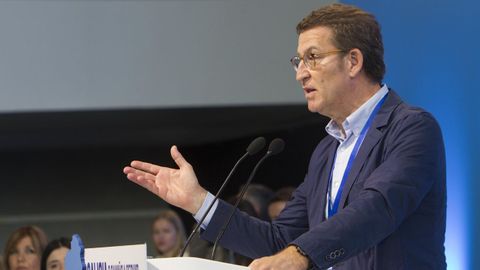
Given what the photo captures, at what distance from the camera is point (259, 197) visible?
5.95 m

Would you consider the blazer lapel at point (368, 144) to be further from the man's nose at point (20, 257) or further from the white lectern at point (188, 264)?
the man's nose at point (20, 257)

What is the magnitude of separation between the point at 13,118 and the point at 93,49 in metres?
0.68

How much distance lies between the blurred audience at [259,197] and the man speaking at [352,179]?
3.07 metres

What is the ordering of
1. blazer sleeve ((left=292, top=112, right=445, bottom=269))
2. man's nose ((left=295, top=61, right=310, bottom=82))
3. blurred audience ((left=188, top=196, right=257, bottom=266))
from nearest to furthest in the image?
1. blazer sleeve ((left=292, top=112, right=445, bottom=269))
2. man's nose ((left=295, top=61, right=310, bottom=82))
3. blurred audience ((left=188, top=196, right=257, bottom=266))

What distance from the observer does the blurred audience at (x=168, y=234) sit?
5.74 m

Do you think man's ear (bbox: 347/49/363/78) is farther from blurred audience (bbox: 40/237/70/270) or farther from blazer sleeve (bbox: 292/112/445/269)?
blurred audience (bbox: 40/237/70/270)

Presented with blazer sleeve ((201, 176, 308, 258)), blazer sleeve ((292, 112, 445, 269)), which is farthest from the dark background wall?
blazer sleeve ((292, 112, 445, 269))

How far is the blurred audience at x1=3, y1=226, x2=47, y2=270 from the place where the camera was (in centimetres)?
563

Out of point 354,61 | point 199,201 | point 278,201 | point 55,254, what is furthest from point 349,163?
point 55,254

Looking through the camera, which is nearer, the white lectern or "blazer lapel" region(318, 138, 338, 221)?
the white lectern

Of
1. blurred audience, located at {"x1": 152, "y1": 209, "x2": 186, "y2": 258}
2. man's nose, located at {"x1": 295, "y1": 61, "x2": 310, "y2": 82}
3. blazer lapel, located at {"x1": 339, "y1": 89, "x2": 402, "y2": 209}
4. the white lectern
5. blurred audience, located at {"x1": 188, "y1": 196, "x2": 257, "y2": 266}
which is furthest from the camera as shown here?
blurred audience, located at {"x1": 152, "y1": 209, "x2": 186, "y2": 258}

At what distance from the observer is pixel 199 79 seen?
583cm

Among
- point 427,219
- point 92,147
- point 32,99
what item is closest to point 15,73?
point 32,99

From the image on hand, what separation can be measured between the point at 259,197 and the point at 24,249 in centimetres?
158
